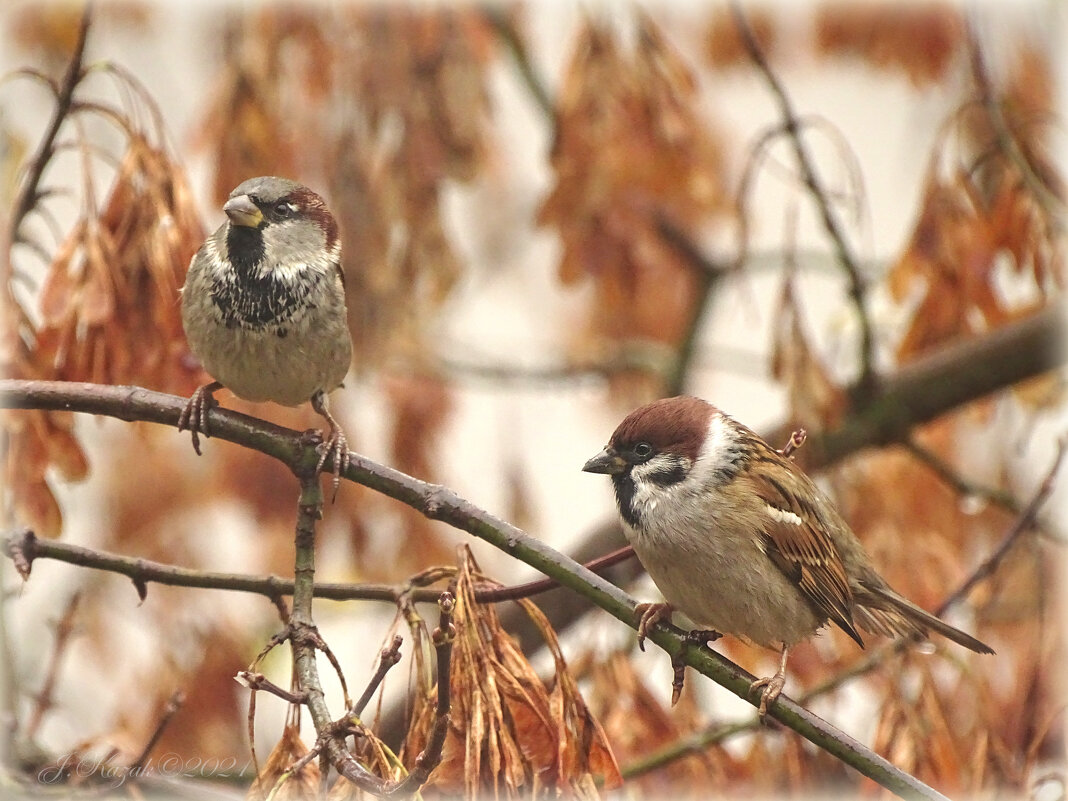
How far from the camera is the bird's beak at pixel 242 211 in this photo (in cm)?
238

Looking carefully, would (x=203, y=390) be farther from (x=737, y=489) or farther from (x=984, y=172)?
(x=984, y=172)

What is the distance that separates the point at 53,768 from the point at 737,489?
133cm

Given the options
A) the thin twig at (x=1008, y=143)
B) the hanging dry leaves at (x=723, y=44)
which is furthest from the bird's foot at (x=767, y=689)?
the hanging dry leaves at (x=723, y=44)

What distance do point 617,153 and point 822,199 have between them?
563mm

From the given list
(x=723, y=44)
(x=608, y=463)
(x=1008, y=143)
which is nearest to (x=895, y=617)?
(x=608, y=463)

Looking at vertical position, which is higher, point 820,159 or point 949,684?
point 820,159

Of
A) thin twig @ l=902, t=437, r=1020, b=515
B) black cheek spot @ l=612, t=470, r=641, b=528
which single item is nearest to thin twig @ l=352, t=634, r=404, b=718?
black cheek spot @ l=612, t=470, r=641, b=528

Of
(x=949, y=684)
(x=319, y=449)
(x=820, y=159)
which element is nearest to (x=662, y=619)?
(x=319, y=449)

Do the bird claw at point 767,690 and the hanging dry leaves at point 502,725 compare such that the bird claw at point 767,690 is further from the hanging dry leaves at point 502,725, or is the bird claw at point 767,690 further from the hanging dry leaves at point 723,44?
the hanging dry leaves at point 723,44

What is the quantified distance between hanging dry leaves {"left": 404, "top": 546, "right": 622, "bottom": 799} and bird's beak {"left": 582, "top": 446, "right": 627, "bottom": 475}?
58cm

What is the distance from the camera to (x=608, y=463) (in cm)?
242

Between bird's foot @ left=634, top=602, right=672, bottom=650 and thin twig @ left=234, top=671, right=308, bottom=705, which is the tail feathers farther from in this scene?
thin twig @ left=234, top=671, right=308, bottom=705

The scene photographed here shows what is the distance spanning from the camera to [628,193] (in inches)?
139

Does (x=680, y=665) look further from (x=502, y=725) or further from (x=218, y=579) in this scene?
(x=218, y=579)
